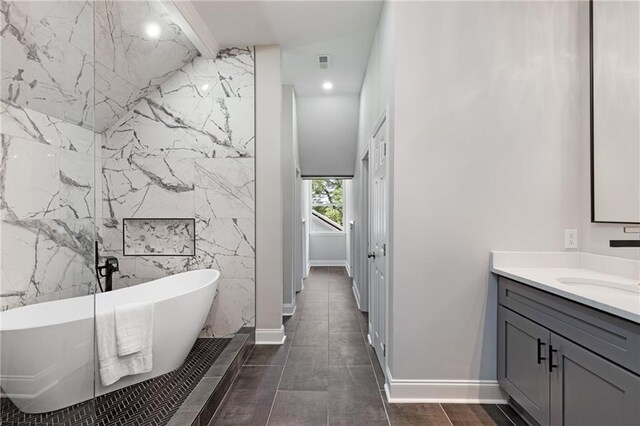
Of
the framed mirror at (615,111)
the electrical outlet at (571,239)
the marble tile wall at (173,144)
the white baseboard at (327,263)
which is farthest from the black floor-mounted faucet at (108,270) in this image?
the white baseboard at (327,263)

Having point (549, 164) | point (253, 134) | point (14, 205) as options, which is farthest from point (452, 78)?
point (14, 205)

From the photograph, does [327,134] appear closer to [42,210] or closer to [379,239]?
[379,239]

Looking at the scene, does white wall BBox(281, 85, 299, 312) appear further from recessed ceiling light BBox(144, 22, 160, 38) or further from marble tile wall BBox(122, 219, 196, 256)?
recessed ceiling light BBox(144, 22, 160, 38)

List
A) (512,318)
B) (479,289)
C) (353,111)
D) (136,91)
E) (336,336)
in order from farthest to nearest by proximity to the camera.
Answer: (353,111), (336,336), (136,91), (479,289), (512,318)

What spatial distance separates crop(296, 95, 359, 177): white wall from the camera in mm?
5199

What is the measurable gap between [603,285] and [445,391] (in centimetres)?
112

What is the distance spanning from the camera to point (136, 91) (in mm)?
3320

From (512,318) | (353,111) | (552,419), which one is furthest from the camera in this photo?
(353,111)

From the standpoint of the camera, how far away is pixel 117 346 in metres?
2.26

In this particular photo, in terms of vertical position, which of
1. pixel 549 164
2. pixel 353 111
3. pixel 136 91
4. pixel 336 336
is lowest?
pixel 336 336

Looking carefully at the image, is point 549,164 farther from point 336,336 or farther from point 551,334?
point 336,336

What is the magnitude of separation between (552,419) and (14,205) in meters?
2.62

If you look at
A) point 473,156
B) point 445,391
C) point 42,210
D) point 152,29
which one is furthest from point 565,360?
point 152,29

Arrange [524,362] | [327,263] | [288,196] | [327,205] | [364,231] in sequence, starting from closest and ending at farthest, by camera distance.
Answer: [524,362] → [288,196] → [364,231] → [327,263] → [327,205]
